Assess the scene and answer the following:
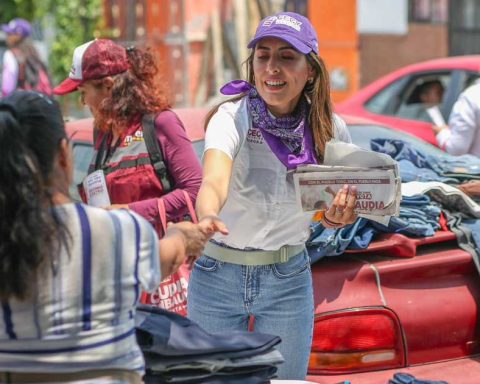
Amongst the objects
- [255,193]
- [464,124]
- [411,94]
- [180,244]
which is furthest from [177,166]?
[411,94]

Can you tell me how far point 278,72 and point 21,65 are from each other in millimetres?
6906

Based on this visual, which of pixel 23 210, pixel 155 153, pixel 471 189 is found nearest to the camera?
pixel 23 210

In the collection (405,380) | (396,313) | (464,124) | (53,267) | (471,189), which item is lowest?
(405,380)

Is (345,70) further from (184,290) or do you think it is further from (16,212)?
(16,212)

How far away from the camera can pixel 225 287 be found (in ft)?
10.3

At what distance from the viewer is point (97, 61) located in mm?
3732

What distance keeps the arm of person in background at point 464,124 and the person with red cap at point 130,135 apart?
6.62ft

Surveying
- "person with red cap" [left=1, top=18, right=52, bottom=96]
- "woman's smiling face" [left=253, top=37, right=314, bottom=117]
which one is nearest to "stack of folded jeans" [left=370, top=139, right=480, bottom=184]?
"woman's smiling face" [left=253, top=37, right=314, bottom=117]

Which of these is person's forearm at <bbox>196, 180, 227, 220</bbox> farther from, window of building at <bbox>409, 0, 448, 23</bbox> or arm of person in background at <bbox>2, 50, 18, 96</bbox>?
window of building at <bbox>409, 0, 448, 23</bbox>

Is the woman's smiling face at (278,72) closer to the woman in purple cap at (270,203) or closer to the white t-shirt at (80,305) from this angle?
the woman in purple cap at (270,203)

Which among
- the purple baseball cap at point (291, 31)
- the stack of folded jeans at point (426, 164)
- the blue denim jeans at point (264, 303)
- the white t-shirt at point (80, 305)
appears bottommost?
the blue denim jeans at point (264, 303)

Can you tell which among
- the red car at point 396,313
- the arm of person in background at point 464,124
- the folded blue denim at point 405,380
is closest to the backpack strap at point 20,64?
the arm of person in background at point 464,124

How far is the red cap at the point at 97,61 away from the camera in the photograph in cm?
374

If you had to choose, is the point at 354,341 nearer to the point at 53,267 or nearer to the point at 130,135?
the point at 130,135
